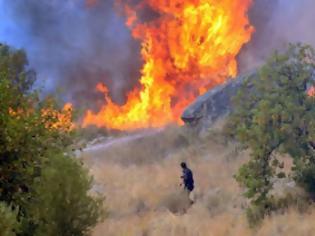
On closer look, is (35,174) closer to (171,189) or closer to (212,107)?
(171,189)

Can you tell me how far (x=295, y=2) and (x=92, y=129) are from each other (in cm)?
1886

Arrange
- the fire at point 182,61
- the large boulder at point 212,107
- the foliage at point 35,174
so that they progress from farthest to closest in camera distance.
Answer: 1. the fire at point 182,61
2. the large boulder at point 212,107
3. the foliage at point 35,174

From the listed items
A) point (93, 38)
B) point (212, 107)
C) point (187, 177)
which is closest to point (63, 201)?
point (187, 177)

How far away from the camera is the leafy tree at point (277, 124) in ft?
49.2

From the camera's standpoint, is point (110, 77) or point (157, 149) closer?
point (157, 149)

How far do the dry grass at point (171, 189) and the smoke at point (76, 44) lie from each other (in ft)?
42.5

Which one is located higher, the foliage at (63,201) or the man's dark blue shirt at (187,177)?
the man's dark blue shirt at (187,177)

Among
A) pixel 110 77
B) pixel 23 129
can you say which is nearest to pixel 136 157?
pixel 110 77

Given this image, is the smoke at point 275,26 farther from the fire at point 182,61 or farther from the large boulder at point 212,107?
the large boulder at point 212,107

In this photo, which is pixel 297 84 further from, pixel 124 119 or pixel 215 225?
pixel 124 119

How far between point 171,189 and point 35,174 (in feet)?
38.2

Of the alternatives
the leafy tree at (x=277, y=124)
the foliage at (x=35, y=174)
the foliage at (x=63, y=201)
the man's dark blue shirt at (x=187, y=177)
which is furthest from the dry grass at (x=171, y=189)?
the foliage at (x=35, y=174)

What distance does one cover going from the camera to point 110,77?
44.1 m

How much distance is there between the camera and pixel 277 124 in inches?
599
